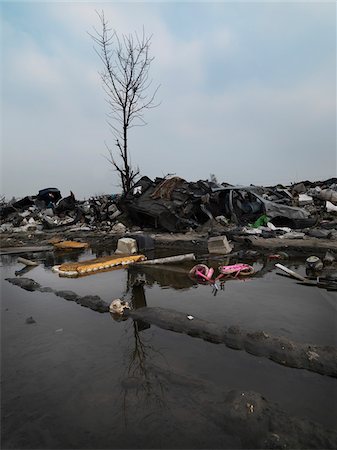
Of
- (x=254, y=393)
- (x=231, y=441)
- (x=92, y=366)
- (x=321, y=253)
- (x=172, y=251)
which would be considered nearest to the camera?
(x=231, y=441)

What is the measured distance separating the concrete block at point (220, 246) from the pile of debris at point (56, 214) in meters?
4.10

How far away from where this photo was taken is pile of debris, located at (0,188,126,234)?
426 inches

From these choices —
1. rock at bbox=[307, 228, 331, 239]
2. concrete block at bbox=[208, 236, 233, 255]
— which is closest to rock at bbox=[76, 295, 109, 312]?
concrete block at bbox=[208, 236, 233, 255]

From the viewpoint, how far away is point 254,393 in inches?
62.1

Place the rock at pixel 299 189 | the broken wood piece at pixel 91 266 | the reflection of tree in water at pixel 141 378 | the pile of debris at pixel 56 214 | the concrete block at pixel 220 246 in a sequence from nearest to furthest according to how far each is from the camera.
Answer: the reflection of tree in water at pixel 141 378 → the broken wood piece at pixel 91 266 → the concrete block at pixel 220 246 → the pile of debris at pixel 56 214 → the rock at pixel 299 189

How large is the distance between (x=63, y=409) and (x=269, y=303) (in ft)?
7.22

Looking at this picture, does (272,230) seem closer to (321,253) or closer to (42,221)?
(321,253)

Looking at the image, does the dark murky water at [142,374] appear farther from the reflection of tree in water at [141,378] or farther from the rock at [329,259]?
the rock at [329,259]

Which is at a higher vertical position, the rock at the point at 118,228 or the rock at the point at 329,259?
A: the rock at the point at 118,228

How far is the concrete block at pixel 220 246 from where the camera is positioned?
18.9 ft

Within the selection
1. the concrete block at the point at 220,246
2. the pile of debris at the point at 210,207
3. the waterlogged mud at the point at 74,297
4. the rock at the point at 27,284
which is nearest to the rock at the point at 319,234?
the pile of debris at the point at 210,207

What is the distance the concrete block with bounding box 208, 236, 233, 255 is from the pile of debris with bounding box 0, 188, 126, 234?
4.10 meters

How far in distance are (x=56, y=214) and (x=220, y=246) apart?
366 inches

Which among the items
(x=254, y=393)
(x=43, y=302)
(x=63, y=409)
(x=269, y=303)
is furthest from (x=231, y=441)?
(x=43, y=302)
